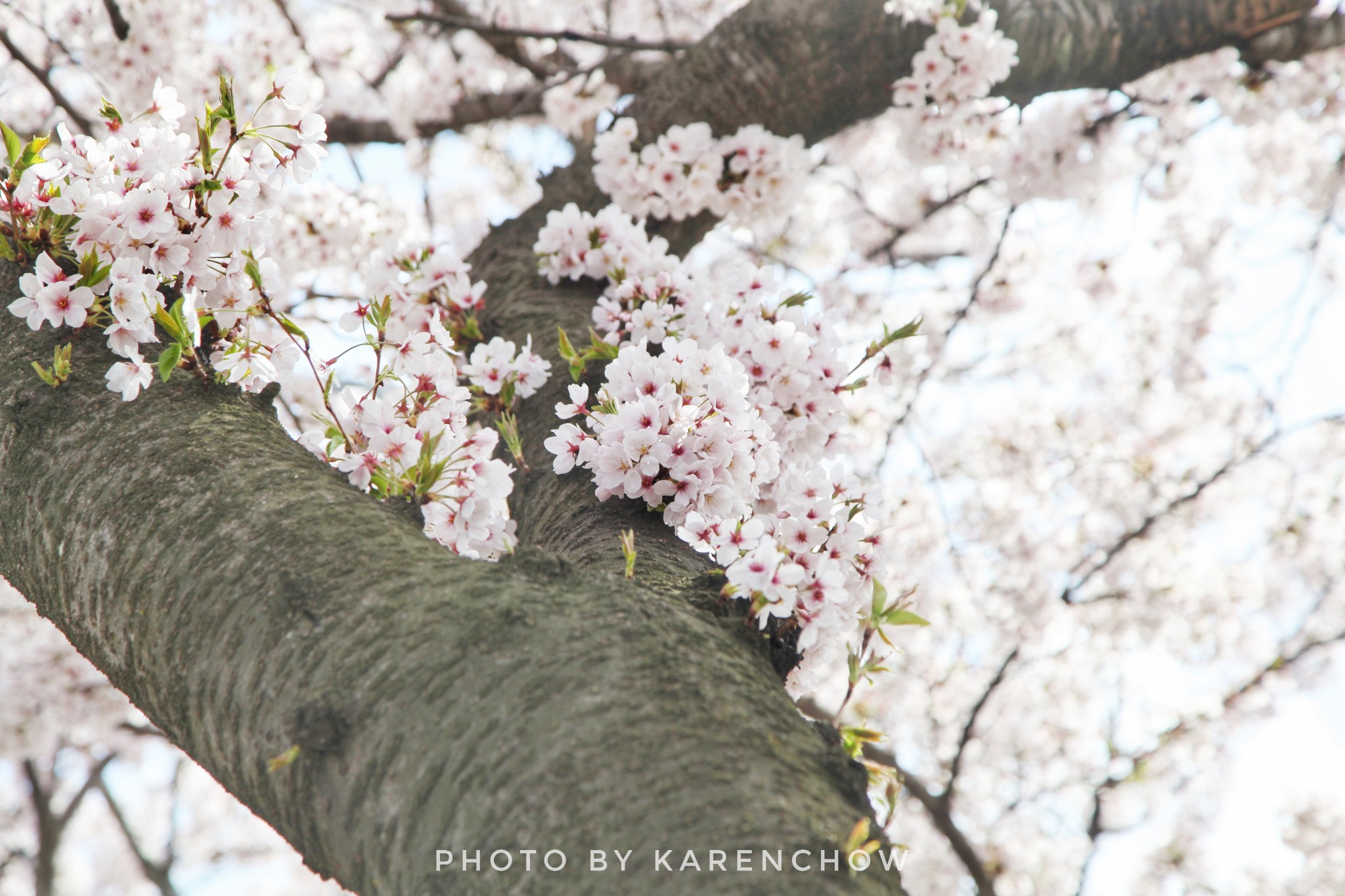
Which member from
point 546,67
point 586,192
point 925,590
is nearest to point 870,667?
point 586,192

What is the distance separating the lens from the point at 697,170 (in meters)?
2.63

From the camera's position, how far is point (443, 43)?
539 cm

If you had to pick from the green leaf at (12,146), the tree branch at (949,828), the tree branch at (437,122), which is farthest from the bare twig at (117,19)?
the tree branch at (949,828)

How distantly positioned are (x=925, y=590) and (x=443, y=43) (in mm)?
5281

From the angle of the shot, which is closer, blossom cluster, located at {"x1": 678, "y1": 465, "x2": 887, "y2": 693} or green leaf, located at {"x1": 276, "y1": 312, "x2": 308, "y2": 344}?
blossom cluster, located at {"x1": 678, "y1": 465, "x2": 887, "y2": 693}

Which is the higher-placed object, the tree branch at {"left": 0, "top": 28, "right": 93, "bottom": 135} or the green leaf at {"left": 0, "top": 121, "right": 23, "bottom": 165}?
the tree branch at {"left": 0, "top": 28, "right": 93, "bottom": 135}

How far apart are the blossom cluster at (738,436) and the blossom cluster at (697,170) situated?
1.60 feet

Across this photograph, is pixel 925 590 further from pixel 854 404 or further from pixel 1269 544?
pixel 1269 544

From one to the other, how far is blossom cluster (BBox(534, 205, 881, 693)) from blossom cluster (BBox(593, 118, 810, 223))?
49 centimetres

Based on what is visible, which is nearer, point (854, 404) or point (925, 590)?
point (854, 404)

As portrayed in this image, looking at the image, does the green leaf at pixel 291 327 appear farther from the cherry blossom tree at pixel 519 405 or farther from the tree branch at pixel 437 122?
the tree branch at pixel 437 122

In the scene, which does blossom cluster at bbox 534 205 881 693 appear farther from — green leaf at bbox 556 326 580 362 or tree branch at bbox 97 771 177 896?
tree branch at bbox 97 771 177 896

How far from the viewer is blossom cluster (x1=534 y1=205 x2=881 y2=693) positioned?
1.30m

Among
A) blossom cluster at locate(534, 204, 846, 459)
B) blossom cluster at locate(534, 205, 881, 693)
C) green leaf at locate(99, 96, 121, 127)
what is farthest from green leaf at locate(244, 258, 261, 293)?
blossom cluster at locate(534, 204, 846, 459)
